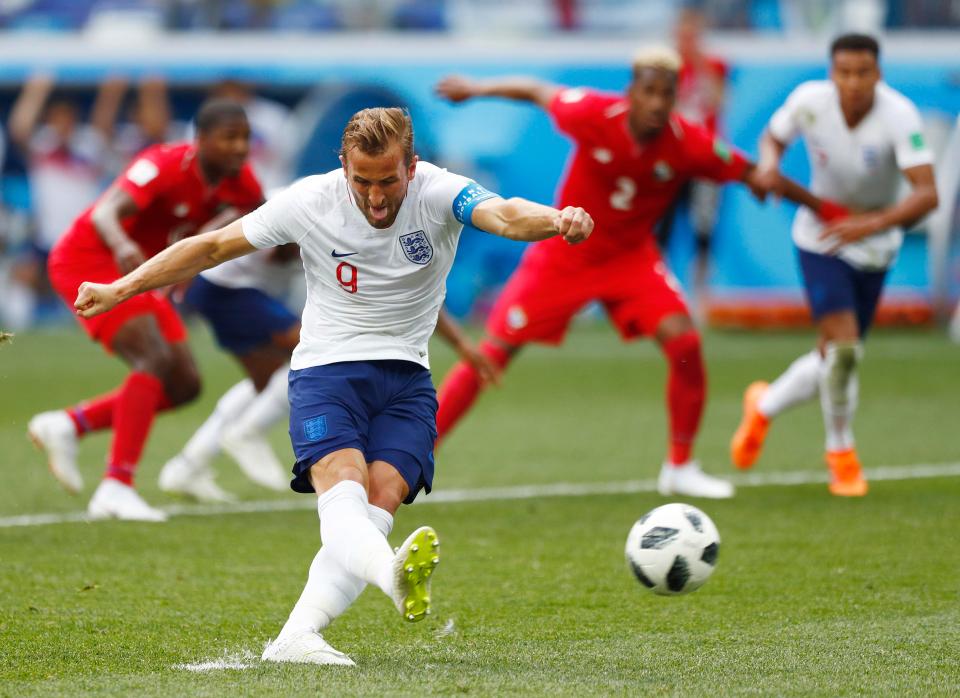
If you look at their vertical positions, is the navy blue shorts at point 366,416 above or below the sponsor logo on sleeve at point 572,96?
below

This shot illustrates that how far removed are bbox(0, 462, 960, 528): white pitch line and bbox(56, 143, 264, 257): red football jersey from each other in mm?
1409

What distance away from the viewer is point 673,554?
549 cm

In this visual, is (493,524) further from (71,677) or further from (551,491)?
(71,677)

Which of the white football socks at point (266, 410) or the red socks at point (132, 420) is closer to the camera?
the red socks at point (132, 420)

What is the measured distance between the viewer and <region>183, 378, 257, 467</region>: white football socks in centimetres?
885

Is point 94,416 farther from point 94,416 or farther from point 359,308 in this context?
point 359,308

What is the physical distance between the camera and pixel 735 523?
25.7 ft

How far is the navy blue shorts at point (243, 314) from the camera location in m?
9.02

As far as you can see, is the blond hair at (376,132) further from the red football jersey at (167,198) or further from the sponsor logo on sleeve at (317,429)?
the red football jersey at (167,198)

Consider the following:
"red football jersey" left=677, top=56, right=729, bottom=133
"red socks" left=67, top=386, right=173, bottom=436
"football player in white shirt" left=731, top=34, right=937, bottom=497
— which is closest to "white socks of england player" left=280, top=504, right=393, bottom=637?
"red socks" left=67, top=386, right=173, bottom=436

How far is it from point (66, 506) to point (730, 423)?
5.43 m

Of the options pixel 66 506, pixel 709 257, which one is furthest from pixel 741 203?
pixel 66 506

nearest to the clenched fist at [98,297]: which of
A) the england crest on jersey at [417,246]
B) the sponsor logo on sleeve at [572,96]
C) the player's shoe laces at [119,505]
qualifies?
the england crest on jersey at [417,246]

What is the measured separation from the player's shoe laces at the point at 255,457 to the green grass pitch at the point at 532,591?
195 mm
